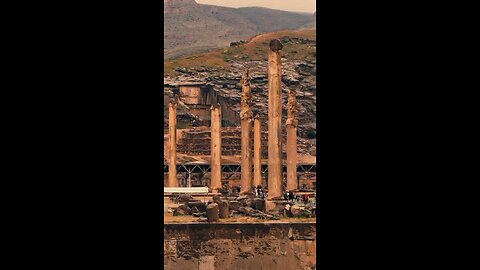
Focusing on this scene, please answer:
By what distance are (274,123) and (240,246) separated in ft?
8.56

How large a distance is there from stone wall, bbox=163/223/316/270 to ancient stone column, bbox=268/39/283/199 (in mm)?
1260

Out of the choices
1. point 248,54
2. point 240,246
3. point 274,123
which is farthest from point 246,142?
point 248,54

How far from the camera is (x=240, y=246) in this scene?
62.2 feet

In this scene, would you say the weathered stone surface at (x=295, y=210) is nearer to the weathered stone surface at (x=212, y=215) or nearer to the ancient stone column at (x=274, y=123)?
the ancient stone column at (x=274, y=123)

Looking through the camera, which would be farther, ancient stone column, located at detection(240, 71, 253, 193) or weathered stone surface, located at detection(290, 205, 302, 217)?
ancient stone column, located at detection(240, 71, 253, 193)

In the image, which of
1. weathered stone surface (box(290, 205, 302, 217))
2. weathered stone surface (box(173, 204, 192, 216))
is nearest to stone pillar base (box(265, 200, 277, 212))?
weathered stone surface (box(290, 205, 302, 217))

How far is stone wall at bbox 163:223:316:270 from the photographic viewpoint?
18344 mm

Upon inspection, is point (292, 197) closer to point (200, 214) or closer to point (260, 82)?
point (200, 214)

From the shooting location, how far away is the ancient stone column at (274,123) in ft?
63.2

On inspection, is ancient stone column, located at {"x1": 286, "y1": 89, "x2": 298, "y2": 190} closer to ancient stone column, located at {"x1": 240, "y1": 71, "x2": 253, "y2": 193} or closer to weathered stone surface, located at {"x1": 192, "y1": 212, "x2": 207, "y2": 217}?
ancient stone column, located at {"x1": 240, "y1": 71, "x2": 253, "y2": 193}
